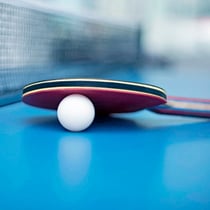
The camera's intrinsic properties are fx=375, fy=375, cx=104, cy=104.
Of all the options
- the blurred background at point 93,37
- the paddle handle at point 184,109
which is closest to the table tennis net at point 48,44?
the blurred background at point 93,37

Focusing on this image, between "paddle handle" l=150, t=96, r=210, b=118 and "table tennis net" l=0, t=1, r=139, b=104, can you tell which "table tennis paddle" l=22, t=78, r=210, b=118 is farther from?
"table tennis net" l=0, t=1, r=139, b=104

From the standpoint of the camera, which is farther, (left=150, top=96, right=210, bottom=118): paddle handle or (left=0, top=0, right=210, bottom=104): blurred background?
(left=0, top=0, right=210, bottom=104): blurred background

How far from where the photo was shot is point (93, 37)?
3.17 meters

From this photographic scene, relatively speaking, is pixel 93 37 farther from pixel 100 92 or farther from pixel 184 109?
pixel 100 92

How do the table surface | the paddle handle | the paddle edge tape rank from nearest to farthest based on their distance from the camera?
the table surface, the paddle edge tape, the paddle handle

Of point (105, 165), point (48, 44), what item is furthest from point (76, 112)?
point (48, 44)

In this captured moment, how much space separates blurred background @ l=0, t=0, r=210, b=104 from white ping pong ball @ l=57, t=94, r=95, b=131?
539 millimetres

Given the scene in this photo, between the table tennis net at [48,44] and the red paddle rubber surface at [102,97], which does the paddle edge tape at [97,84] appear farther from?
the table tennis net at [48,44]

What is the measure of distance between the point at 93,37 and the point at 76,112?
7.53 ft

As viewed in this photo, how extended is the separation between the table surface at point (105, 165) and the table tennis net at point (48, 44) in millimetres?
514

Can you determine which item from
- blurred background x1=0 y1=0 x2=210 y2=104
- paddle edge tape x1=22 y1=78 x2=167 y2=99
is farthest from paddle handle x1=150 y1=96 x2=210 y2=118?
blurred background x1=0 y1=0 x2=210 y2=104

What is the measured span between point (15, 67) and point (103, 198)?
1.24 meters

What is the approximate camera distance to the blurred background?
1.65 m

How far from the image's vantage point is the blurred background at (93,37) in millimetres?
1647
